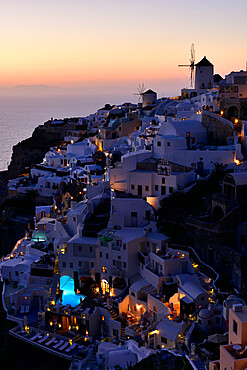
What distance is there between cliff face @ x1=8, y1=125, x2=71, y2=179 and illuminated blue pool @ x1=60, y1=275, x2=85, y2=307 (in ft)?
122

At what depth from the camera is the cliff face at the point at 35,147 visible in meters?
71.7

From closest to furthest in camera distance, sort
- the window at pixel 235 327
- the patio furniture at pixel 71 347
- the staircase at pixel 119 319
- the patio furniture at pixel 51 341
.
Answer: the window at pixel 235 327, the staircase at pixel 119 319, the patio furniture at pixel 71 347, the patio furniture at pixel 51 341

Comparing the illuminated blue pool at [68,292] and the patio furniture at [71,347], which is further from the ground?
the illuminated blue pool at [68,292]

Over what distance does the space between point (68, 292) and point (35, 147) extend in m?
43.2

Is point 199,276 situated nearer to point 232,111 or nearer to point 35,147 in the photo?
point 232,111

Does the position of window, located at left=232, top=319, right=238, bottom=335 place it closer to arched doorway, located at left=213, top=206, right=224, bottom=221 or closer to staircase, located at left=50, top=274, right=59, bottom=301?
arched doorway, located at left=213, top=206, right=224, bottom=221

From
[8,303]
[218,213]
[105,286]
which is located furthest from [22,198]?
[218,213]

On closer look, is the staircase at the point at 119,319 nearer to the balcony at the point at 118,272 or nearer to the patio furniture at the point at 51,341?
the balcony at the point at 118,272

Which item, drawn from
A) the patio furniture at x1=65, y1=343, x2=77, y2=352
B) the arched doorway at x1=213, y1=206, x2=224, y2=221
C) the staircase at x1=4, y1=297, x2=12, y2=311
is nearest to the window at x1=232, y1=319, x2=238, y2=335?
the patio furniture at x1=65, y1=343, x2=77, y2=352

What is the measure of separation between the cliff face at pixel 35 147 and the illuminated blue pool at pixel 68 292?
37225 mm

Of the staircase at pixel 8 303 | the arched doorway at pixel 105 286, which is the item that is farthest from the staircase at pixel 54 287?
the staircase at pixel 8 303

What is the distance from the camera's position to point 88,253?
3312 centimetres

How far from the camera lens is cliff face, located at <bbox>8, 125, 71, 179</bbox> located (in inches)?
2822

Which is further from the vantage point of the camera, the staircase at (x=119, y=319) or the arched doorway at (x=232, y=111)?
the arched doorway at (x=232, y=111)
